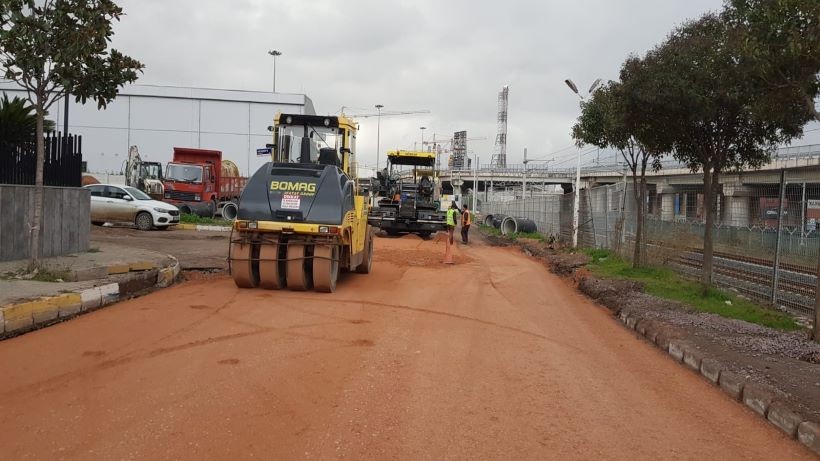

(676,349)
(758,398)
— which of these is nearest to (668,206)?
(676,349)

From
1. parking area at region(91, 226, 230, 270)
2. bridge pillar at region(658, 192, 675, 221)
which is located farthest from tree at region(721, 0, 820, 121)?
Answer: parking area at region(91, 226, 230, 270)

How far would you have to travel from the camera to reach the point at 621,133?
1313 cm

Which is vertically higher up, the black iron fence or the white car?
the black iron fence

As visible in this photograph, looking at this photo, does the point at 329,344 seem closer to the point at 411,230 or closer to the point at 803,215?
the point at 803,215

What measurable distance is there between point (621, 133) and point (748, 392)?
8.20 meters

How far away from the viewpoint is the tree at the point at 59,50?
8914 mm

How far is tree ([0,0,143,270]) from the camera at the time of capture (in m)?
8.91

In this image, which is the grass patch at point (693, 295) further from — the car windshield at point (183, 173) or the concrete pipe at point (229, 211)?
the car windshield at point (183, 173)

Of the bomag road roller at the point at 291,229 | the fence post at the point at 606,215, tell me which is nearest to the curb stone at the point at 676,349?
the bomag road roller at the point at 291,229

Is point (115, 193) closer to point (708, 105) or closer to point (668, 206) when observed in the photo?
point (668, 206)

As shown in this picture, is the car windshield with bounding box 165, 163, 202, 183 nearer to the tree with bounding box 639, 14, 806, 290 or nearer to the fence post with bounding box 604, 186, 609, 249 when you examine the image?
the fence post with bounding box 604, 186, 609, 249

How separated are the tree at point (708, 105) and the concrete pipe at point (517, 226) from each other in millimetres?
20061

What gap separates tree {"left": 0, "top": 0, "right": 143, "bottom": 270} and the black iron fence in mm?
1990

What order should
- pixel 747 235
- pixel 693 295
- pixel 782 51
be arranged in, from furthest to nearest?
pixel 747 235 → pixel 693 295 → pixel 782 51
